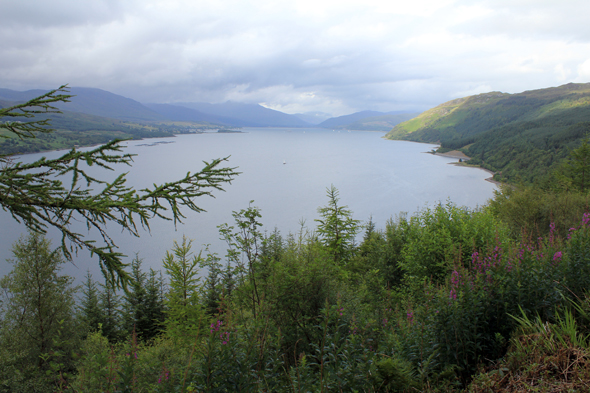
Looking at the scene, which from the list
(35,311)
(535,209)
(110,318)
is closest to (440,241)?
(535,209)

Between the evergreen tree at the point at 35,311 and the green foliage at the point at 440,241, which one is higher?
the green foliage at the point at 440,241

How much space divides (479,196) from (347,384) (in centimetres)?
7175

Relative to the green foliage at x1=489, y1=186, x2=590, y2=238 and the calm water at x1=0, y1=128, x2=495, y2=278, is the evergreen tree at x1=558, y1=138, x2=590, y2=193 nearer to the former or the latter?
the green foliage at x1=489, y1=186, x2=590, y2=238

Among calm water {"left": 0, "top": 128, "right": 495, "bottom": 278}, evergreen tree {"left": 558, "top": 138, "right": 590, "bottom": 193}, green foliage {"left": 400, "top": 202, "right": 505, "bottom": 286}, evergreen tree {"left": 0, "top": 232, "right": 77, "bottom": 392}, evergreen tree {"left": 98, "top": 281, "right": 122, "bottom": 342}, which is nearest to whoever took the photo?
green foliage {"left": 400, "top": 202, "right": 505, "bottom": 286}

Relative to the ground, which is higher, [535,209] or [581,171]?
[581,171]

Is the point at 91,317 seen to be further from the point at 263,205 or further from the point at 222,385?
the point at 263,205

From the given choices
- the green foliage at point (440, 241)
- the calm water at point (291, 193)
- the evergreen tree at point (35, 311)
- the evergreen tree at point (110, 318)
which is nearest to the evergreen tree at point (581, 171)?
the calm water at point (291, 193)

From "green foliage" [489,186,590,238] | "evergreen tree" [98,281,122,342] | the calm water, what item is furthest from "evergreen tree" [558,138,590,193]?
"evergreen tree" [98,281,122,342]

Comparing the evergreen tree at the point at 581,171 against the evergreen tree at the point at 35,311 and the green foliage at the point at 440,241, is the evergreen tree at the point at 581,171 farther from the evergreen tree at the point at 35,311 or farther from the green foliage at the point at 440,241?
the evergreen tree at the point at 35,311

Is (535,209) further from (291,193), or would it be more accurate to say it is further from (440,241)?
(291,193)

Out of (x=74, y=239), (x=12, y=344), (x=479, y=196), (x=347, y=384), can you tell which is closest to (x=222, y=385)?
(x=347, y=384)

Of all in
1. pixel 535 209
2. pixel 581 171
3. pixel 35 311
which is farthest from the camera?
pixel 581 171

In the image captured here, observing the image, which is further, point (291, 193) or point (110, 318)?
point (291, 193)

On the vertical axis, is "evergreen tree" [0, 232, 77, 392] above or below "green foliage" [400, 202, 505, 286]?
below
